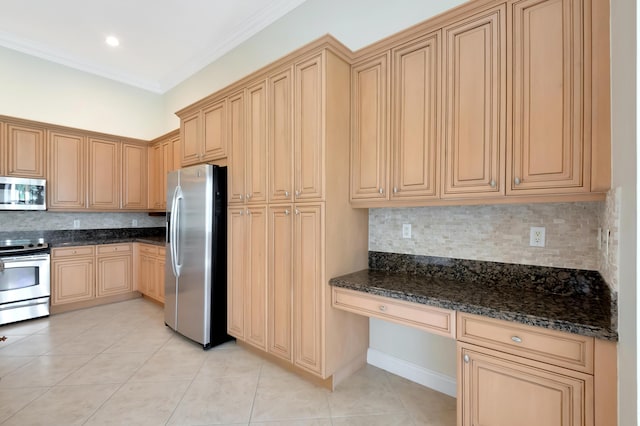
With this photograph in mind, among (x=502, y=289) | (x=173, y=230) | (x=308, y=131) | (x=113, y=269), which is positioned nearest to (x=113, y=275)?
(x=113, y=269)

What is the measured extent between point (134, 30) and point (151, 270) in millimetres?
3129

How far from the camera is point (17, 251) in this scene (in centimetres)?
343

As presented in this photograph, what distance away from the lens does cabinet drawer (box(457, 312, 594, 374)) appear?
1.25 m

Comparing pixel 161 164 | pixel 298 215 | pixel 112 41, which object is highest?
pixel 112 41

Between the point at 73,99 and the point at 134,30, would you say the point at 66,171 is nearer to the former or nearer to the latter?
the point at 73,99

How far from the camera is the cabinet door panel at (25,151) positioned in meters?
3.58

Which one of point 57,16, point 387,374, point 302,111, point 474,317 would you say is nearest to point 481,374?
point 474,317

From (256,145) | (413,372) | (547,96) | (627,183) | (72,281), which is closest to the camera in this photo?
(627,183)

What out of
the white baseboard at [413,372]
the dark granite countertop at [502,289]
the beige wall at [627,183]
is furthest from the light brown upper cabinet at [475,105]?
the white baseboard at [413,372]

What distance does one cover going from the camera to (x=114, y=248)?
424 cm

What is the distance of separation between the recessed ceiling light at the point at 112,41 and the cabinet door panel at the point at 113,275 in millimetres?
2913

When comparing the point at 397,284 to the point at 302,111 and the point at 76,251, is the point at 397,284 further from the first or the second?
the point at 76,251

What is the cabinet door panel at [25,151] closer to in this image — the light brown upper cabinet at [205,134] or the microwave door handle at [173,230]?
the light brown upper cabinet at [205,134]

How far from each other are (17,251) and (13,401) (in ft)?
7.15
